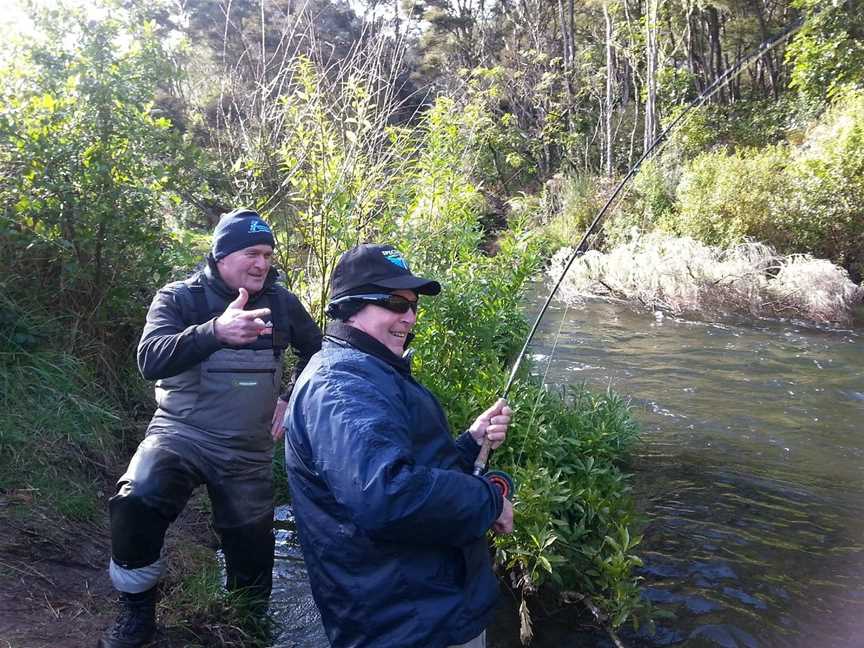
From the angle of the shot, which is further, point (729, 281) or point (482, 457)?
point (729, 281)

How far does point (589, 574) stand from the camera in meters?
3.70

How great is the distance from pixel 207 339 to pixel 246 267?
643mm

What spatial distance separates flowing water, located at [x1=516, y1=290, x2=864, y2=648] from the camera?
13.4 feet

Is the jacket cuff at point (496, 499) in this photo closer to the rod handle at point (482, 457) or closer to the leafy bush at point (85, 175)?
the rod handle at point (482, 457)

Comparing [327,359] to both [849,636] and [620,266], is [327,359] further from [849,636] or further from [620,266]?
[620,266]

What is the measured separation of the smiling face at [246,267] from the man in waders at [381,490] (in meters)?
1.16

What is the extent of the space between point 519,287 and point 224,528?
2.65 metres

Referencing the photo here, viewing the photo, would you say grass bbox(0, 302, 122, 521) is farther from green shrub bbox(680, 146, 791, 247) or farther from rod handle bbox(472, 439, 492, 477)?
green shrub bbox(680, 146, 791, 247)

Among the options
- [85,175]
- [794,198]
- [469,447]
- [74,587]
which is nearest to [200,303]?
[469,447]

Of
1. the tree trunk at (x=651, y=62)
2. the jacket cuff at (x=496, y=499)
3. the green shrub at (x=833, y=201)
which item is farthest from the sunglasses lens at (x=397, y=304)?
the tree trunk at (x=651, y=62)

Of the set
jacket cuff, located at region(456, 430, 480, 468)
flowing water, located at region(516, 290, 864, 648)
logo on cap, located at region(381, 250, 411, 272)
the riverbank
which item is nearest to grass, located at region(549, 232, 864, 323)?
flowing water, located at region(516, 290, 864, 648)

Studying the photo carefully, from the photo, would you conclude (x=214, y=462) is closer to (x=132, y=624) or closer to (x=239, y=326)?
(x=132, y=624)

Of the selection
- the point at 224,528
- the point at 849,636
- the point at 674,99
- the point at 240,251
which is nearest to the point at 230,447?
the point at 224,528

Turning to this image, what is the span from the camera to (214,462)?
316 centimetres
